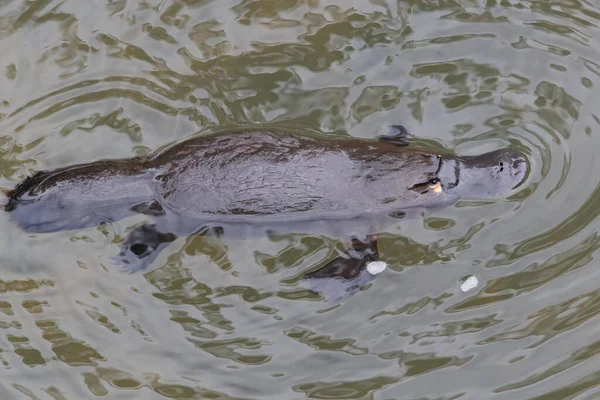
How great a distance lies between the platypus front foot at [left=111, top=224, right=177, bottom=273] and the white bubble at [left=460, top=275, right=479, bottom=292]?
165 cm

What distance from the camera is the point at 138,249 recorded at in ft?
13.1

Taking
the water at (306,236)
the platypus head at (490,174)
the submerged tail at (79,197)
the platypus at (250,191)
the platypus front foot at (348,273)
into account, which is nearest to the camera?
the platypus at (250,191)

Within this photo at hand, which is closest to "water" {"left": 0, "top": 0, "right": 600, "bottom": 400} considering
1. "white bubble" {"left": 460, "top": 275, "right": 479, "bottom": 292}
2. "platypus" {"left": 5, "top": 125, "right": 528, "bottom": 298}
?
"white bubble" {"left": 460, "top": 275, "right": 479, "bottom": 292}

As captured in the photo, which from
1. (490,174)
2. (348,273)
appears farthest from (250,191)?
(490,174)

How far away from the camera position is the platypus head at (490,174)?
4105 millimetres

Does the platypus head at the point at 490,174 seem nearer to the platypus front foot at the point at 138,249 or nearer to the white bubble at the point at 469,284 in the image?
the white bubble at the point at 469,284

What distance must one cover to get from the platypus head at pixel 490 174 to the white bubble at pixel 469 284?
0.49 m

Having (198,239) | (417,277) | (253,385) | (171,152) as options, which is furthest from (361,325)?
(171,152)

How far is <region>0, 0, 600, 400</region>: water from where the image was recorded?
151 inches

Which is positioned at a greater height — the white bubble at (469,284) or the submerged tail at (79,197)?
the submerged tail at (79,197)

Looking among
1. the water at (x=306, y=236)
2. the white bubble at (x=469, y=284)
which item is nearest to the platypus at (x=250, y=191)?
the water at (x=306, y=236)

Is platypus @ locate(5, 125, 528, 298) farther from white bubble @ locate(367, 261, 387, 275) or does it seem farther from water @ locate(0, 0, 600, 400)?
water @ locate(0, 0, 600, 400)

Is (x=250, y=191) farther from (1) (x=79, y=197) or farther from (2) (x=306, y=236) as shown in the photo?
(1) (x=79, y=197)

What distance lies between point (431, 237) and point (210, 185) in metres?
1.35
